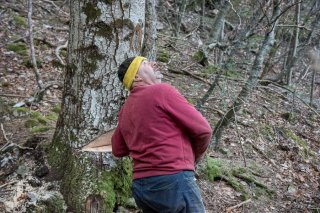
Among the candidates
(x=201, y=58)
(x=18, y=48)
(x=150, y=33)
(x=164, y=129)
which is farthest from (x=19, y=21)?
(x=164, y=129)

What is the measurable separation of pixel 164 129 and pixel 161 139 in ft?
0.24

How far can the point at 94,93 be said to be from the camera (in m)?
3.72

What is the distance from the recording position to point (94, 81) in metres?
3.70

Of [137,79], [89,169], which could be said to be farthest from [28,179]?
[137,79]

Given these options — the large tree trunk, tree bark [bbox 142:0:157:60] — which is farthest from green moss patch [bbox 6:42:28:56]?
the large tree trunk

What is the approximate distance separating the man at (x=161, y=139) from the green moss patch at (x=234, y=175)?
251 centimetres

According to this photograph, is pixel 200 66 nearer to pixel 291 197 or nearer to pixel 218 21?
pixel 218 21

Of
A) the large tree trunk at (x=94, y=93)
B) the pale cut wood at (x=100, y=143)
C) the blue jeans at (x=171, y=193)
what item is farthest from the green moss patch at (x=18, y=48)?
the blue jeans at (x=171, y=193)

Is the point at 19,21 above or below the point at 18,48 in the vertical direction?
above

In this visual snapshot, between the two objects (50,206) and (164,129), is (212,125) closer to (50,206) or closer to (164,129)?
(50,206)

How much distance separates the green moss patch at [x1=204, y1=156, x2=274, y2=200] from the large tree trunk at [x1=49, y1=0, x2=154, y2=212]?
1.91m

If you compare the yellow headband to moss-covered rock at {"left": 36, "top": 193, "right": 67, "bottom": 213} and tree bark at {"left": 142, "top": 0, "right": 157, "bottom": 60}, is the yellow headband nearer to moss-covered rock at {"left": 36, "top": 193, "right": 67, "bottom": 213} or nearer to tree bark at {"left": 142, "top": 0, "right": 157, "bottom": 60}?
moss-covered rock at {"left": 36, "top": 193, "right": 67, "bottom": 213}

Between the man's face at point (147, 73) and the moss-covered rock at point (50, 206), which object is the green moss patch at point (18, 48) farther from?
the man's face at point (147, 73)

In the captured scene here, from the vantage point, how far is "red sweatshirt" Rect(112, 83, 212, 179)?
2.84 m
